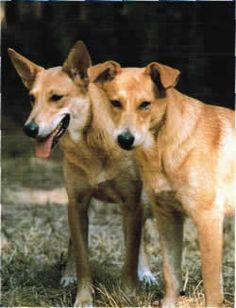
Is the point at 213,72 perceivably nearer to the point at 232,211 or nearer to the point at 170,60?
the point at 170,60

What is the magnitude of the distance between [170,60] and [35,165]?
7.27 ft

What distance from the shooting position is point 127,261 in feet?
14.8

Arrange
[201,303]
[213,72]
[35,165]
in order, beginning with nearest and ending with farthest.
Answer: [201,303], [213,72], [35,165]

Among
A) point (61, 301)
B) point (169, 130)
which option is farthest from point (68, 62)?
point (61, 301)

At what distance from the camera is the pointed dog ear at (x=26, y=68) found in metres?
4.25

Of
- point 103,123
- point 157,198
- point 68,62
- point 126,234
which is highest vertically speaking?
point 68,62

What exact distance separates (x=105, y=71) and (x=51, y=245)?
1.98 meters

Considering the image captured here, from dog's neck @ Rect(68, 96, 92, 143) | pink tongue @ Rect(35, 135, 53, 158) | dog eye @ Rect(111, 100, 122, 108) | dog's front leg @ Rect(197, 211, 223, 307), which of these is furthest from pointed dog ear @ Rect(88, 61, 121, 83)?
dog's front leg @ Rect(197, 211, 223, 307)

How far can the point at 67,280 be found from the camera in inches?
190

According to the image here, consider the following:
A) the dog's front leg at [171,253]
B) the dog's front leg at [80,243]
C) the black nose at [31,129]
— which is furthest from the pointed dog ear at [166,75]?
the dog's front leg at [80,243]

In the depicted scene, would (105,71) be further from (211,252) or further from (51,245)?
(51,245)

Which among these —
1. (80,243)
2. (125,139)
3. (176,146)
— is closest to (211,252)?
(176,146)

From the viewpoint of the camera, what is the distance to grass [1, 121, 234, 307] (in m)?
4.51

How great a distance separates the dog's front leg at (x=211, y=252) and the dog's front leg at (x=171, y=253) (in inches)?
9.5
